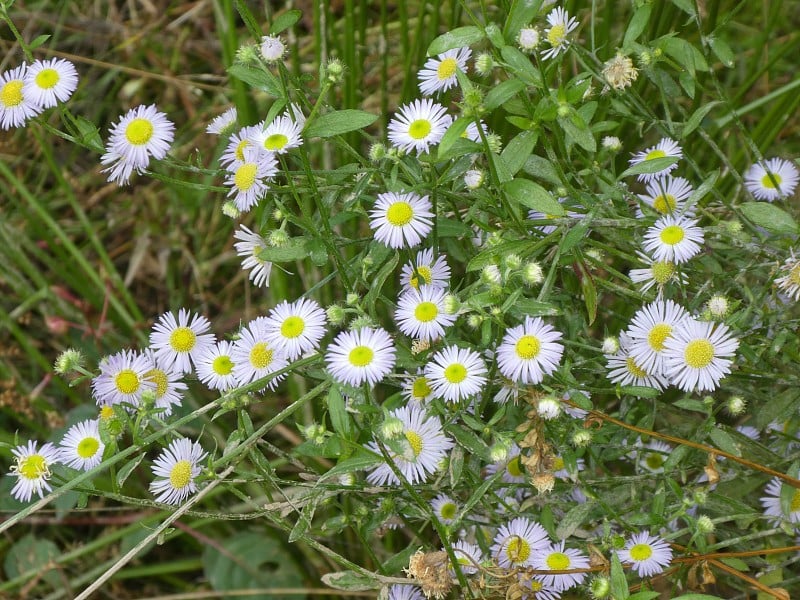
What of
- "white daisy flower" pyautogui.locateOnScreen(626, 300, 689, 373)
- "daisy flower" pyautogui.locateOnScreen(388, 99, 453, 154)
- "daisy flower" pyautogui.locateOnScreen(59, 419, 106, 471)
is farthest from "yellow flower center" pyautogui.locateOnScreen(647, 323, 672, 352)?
"daisy flower" pyautogui.locateOnScreen(59, 419, 106, 471)

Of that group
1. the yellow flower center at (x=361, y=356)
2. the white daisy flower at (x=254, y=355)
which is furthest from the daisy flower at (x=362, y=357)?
the white daisy flower at (x=254, y=355)

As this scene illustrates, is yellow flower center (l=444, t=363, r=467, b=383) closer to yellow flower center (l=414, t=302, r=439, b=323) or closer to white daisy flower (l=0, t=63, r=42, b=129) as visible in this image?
yellow flower center (l=414, t=302, r=439, b=323)

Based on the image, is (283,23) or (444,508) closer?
(283,23)

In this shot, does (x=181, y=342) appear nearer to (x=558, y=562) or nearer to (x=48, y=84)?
(x=48, y=84)

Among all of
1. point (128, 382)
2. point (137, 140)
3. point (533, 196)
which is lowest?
point (128, 382)

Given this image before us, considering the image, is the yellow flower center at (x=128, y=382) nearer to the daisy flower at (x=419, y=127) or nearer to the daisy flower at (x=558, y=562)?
the daisy flower at (x=419, y=127)

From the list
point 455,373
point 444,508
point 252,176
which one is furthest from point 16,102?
point 444,508

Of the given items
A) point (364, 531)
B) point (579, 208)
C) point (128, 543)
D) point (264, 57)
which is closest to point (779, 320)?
point (579, 208)
